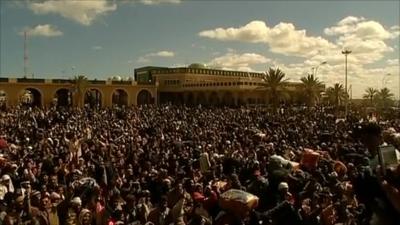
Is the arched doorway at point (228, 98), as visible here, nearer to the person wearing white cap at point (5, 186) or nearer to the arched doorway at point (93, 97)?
the arched doorway at point (93, 97)

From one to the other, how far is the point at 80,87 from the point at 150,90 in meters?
13.3

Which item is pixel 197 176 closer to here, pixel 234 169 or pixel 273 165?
pixel 234 169

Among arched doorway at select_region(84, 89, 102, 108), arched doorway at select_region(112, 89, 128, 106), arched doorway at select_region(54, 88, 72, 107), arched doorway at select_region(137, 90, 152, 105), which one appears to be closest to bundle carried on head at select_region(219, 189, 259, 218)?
arched doorway at select_region(54, 88, 72, 107)

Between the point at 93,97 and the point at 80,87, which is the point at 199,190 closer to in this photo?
the point at 80,87

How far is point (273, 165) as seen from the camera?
7.19 m

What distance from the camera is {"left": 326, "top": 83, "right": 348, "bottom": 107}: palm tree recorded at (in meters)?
63.5

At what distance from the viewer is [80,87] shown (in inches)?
2596

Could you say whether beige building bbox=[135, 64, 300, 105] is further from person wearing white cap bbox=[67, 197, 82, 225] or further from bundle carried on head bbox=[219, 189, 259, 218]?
bundle carried on head bbox=[219, 189, 259, 218]

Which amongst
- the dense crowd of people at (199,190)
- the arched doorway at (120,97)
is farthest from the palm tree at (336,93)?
the dense crowd of people at (199,190)

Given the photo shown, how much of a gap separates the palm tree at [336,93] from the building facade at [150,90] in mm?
5024

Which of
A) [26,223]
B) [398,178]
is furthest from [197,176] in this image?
[398,178]

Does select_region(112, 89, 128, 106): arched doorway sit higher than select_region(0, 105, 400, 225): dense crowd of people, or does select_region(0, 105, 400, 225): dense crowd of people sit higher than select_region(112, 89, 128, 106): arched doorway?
select_region(112, 89, 128, 106): arched doorway

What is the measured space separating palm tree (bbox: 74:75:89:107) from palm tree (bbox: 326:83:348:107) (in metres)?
33.8

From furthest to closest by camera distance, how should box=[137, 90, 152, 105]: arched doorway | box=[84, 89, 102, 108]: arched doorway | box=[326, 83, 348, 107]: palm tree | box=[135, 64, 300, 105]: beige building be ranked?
box=[137, 90, 152, 105]: arched doorway
box=[84, 89, 102, 108]: arched doorway
box=[135, 64, 300, 105]: beige building
box=[326, 83, 348, 107]: palm tree
